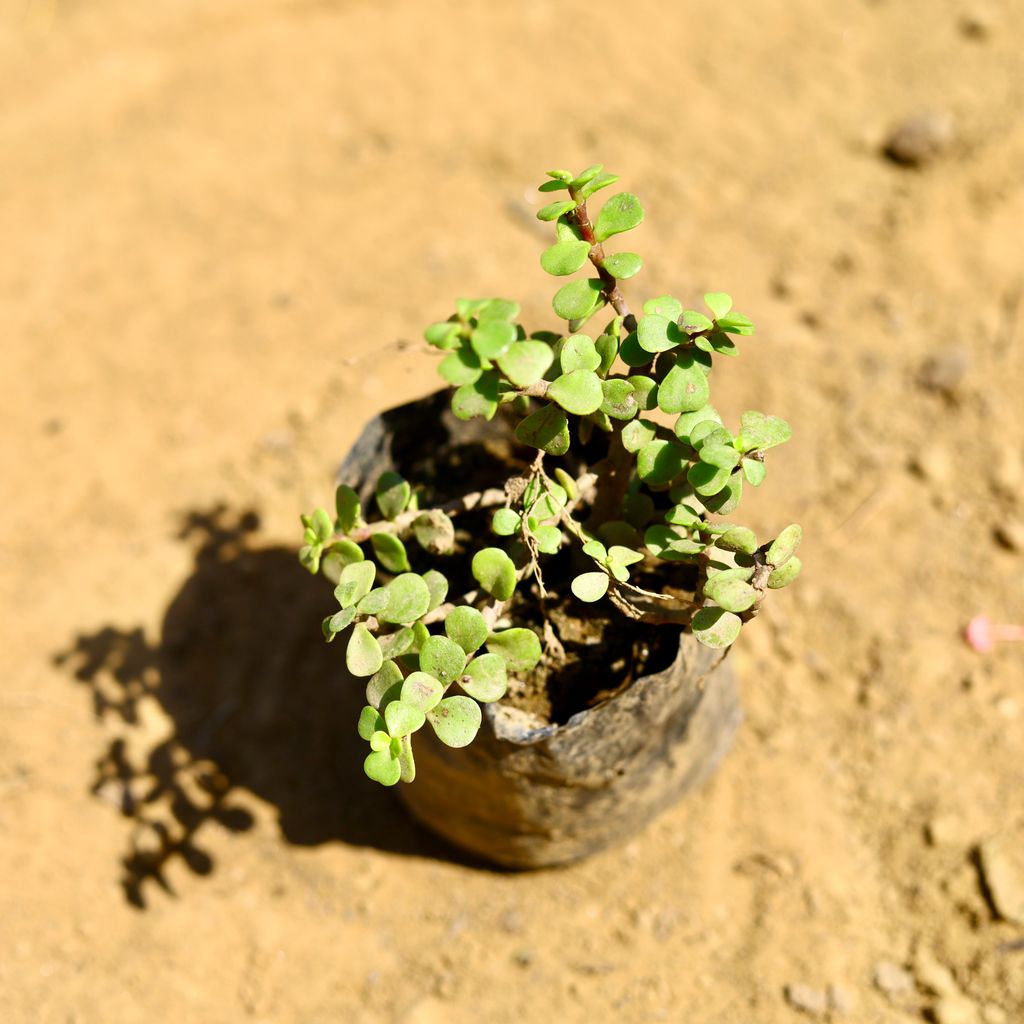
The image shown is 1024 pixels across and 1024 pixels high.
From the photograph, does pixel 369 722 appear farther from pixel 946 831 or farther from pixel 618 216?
pixel 946 831

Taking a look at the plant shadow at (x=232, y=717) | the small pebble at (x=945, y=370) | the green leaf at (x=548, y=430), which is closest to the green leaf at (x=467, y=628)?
the green leaf at (x=548, y=430)

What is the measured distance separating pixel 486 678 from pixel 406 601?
150 millimetres

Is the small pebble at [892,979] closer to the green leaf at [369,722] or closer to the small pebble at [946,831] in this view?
the small pebble at [946,831]

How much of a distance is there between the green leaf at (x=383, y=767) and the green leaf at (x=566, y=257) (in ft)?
2.13

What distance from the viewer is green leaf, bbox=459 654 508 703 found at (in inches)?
54.2

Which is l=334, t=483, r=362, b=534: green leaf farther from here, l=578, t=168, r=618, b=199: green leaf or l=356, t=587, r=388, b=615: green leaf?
l=578, t=168, r=618, b=199: green leaf

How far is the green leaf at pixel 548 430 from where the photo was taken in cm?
140

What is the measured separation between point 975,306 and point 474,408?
190 centimetres

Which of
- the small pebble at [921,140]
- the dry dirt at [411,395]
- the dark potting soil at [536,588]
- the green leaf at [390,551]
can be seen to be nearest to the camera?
the green leaf at [390,551]

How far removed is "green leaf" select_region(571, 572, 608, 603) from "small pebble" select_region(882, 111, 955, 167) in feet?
6.94

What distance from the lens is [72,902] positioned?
204cm

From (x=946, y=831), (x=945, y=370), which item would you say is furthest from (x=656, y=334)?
(x=945, y=370)

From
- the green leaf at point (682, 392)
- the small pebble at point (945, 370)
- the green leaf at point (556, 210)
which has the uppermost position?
the green leaf at point (556, 210)

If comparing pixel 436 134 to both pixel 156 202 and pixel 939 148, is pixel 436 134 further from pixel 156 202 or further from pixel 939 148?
pixel 939 148
